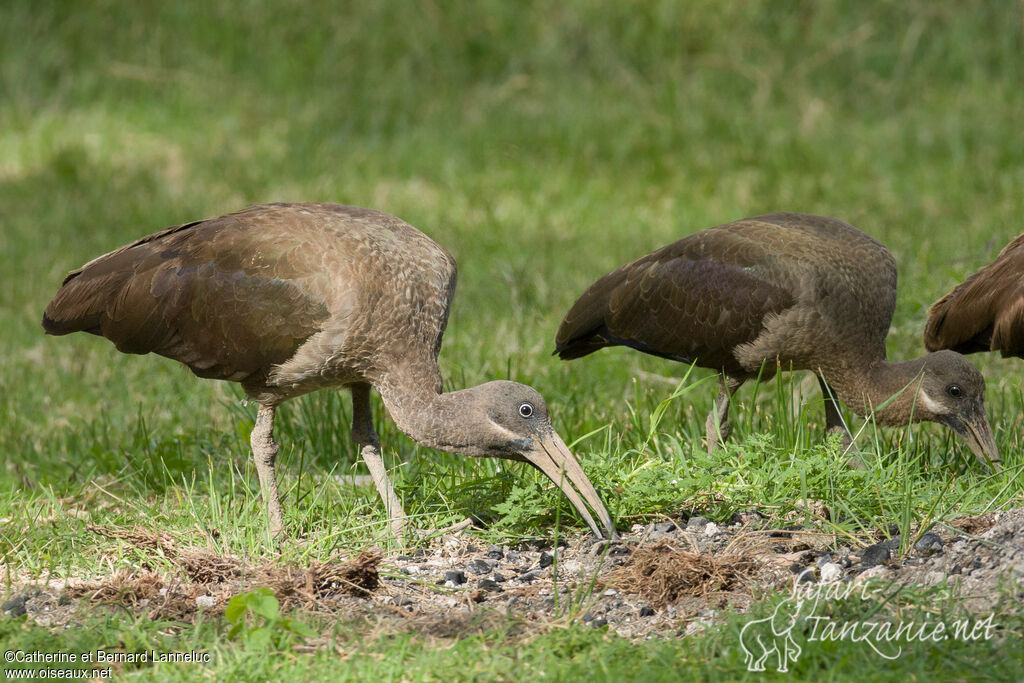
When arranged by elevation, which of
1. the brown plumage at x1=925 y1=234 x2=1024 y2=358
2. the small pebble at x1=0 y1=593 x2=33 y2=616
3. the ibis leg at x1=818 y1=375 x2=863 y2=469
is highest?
the brown plumage at x1=925 y1=234 x2=1024 y2=358

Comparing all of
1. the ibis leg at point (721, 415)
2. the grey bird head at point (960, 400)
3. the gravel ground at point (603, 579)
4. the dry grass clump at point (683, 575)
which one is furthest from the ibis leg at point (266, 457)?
the grey bird head at point (960, 400)

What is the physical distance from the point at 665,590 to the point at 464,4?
884cm

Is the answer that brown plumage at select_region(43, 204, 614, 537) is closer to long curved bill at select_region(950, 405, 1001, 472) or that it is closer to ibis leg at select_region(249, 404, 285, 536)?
ibis leg at select_region(249, 404, 285, 536)

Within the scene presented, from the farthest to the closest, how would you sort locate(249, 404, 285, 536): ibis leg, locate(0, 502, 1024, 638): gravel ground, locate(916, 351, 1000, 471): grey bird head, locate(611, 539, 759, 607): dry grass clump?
locate(916, 351, 1000, 471): grey bird head → locate(249, 404, 285, 536): ibis leg → locate(611, 539, 759, 607): dry grass clump → locate(0, 502, 1024, 638): gravel ground

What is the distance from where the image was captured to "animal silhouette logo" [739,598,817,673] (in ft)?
11.5

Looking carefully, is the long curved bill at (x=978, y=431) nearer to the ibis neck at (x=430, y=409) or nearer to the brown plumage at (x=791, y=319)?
the brown plumage at (x=791, y=319)

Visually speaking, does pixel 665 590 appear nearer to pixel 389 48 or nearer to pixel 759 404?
pixel 759 404

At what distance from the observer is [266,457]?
512 cm

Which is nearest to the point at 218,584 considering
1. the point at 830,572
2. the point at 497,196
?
the point at 830,572

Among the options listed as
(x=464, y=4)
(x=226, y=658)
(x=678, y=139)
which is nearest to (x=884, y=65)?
(x=678, y=139)

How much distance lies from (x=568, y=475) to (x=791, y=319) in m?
1.48

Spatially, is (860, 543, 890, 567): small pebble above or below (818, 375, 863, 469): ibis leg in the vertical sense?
above

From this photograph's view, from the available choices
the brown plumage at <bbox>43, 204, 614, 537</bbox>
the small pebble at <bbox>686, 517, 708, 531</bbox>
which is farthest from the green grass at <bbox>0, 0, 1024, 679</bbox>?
the brown plumage at <bbox>43, 204, 614, 537</bbox>

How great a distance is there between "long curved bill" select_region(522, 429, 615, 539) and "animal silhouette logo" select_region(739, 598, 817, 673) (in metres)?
0.83
